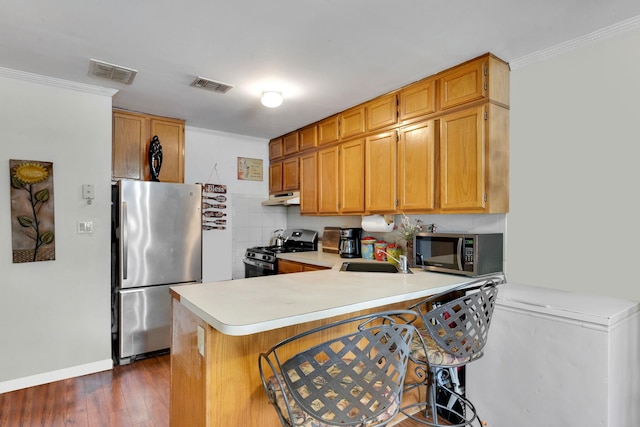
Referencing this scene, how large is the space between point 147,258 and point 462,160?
2.79m

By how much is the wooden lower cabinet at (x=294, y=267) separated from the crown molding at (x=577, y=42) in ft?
7.14

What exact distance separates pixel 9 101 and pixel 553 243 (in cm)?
398

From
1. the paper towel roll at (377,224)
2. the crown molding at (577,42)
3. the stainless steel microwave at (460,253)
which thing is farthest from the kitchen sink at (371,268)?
the crown molding at (577,42)

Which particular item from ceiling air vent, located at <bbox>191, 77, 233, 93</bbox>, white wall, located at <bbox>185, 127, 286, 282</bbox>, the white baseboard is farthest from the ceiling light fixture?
the white baseboard

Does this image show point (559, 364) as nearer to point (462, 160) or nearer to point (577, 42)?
point (462, 160)

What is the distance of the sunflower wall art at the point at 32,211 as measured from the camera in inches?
99.7

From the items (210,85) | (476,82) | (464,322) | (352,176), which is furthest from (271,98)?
(464,322)

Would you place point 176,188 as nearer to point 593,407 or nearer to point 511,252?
point 511,252

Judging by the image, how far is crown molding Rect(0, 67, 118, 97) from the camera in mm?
2508

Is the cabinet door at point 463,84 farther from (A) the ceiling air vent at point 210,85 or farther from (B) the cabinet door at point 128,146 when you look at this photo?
(B) the cabinet door at point 128,146

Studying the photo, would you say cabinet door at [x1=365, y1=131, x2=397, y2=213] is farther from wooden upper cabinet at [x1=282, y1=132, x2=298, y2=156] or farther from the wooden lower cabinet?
wooden upper cabinet at [x1=282, y1=132, x2=298, y2=156]

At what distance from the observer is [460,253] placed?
229 cm

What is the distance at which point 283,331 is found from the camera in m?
1.61

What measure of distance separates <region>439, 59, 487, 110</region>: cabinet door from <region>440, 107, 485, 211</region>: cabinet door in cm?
9
